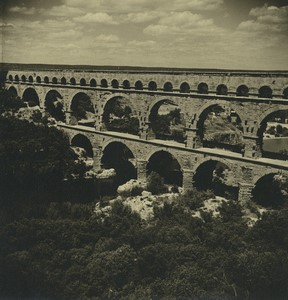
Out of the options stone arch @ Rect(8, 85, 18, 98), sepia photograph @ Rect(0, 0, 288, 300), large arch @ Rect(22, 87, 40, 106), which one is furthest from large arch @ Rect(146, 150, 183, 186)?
stone arch @ Rect(8, 85, 18, 98)

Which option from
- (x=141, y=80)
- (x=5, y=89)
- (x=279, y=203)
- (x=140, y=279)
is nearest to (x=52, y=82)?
(x=5, y=89)

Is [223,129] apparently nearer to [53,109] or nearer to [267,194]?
[53,109]

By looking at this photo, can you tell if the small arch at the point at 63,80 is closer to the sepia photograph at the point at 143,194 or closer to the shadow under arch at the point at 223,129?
the sepia photograph at the point at 143,194

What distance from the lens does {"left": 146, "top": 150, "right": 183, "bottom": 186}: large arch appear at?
34.0 meters

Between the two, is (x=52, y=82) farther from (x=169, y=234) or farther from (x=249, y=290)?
(x=249, y=290)

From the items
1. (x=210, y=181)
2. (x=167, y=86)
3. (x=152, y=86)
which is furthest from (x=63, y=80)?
(x=210, y=181)

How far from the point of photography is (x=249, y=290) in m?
17.6

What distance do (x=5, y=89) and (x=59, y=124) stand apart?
13.2m

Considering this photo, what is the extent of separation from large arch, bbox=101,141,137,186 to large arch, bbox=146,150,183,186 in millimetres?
3273

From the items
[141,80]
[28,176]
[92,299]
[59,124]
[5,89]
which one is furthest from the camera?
[5,89]

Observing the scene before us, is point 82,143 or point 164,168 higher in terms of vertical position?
point 82,143

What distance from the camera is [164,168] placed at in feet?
115

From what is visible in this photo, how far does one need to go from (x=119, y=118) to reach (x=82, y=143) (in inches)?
601

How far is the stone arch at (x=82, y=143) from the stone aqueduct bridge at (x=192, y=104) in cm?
74
